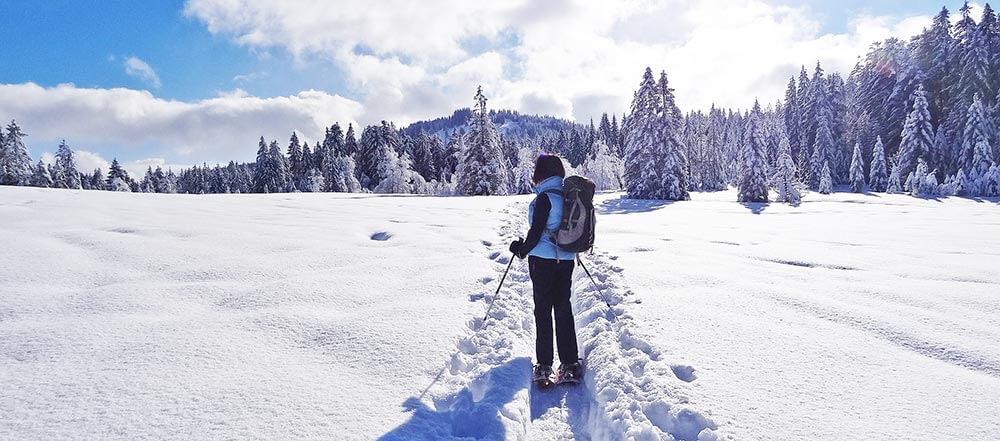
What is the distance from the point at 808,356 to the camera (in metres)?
4.19

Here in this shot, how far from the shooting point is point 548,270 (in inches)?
181

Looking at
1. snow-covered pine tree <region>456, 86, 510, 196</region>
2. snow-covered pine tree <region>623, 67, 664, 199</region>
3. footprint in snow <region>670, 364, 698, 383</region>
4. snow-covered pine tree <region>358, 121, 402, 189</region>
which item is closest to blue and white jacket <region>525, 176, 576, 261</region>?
footprint in snow <region>670, 364, 698, 383</region>

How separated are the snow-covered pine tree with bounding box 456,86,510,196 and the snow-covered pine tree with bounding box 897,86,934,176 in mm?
31802

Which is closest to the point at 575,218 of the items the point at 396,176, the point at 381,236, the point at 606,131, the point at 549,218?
the point at 549,218

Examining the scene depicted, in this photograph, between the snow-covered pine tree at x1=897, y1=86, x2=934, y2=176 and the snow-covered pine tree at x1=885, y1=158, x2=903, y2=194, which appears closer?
the snow-covered pine tree at x1=897, y1=86, x2=934, y2=176

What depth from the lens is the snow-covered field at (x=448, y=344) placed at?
3162mm

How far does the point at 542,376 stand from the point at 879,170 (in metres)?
47.3

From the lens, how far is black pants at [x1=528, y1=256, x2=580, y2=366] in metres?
Answer: 4.62

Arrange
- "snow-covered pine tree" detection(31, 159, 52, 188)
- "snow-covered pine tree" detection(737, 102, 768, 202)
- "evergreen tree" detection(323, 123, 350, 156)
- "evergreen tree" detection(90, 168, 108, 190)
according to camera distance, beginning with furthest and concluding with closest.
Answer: "evergreen tree" detection(90, 168, 108, 190) < "evergreen tree" detection(323, 123, 350, 156) < "snow-covered pine tree" detection(31, 159, 52, 188) < "snow-covered pine tree" detection(737, 102, 768, 202)

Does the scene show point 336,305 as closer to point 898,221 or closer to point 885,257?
point 885,257

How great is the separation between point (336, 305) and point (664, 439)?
3772 mm

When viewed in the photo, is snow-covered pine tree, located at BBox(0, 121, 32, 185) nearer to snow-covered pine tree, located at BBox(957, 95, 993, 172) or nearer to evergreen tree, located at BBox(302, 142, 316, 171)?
evergreen tree, located at BBox(302, 142, 316, 171)

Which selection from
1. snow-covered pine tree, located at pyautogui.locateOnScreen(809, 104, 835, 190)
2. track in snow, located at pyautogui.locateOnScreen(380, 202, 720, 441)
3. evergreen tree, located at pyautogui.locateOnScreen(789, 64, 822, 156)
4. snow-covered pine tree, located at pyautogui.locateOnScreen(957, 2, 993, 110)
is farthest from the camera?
evergreen tree, located at pyautogui.locateOnScreen(789, 64, 822, 156)

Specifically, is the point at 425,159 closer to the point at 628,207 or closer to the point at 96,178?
the point at 628,207
